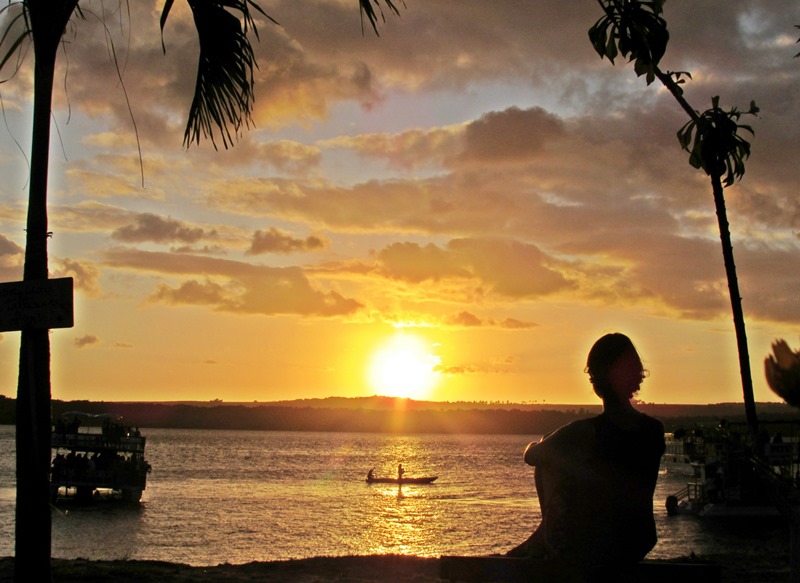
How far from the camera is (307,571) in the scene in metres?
16.5

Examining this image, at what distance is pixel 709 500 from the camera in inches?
2286

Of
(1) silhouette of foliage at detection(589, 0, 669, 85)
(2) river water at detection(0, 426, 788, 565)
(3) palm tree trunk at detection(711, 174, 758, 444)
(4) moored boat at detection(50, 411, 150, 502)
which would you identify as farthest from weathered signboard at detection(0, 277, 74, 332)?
(4) moored boat at detection(50, 411, 150, 502)

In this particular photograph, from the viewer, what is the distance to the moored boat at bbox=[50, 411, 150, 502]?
68.6m

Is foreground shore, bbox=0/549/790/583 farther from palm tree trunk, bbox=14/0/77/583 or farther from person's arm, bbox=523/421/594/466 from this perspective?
person's arm, bbox=523/421/594/466

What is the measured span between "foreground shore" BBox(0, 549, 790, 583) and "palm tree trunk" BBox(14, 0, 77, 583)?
20.8 feet

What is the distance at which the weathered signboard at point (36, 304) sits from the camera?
603 cm

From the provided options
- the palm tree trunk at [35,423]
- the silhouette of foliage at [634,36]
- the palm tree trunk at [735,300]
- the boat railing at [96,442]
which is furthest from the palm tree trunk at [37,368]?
the boat railing at [96,442]

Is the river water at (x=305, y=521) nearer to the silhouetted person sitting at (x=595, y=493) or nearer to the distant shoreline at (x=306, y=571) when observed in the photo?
the distant shoreline at (x=306, y=571)

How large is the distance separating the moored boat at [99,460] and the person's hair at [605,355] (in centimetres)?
6926

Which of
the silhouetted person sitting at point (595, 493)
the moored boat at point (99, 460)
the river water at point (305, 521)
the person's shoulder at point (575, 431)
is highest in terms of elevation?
the person's shoulder at point (575, 431)

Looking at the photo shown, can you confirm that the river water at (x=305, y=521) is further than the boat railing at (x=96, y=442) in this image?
No

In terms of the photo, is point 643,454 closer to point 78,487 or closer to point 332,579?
point 332,579

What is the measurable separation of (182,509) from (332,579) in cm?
6179

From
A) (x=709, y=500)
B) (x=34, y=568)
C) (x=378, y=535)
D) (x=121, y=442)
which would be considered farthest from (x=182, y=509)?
(x=34, y=568)
